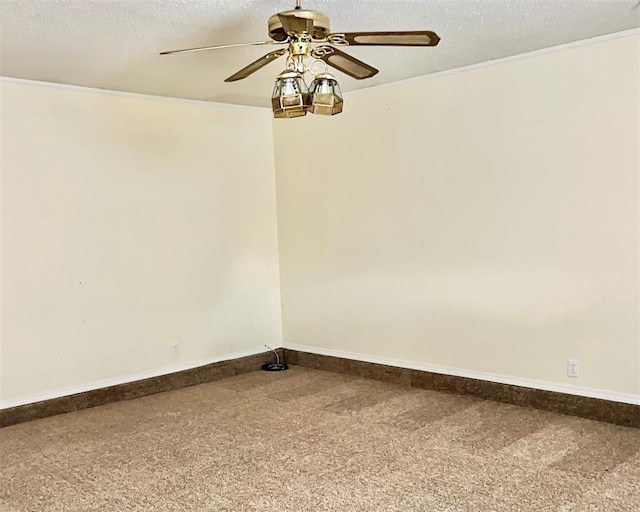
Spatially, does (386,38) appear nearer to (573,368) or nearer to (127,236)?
(573,368)

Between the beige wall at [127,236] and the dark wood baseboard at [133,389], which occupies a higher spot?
the beige wall at [127,236]

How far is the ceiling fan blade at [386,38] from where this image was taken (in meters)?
2.50

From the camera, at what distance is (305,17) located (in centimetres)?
245

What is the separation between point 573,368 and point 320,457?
1761 mm

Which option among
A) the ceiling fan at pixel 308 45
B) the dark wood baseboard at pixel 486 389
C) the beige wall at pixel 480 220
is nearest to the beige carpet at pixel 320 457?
the dark wood baseboard at pixel 486 389

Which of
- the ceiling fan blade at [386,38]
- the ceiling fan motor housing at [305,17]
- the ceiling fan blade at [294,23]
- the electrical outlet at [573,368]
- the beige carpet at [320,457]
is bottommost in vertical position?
the beige carpet at [320,457]

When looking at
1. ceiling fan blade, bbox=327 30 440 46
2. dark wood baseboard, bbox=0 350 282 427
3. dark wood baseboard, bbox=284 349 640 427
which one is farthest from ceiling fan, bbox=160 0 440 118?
dark wood baseboard, bbox=0 350 282 427

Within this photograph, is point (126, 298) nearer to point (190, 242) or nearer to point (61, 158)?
point (190, 242)

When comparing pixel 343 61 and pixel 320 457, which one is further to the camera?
pixel 320 457

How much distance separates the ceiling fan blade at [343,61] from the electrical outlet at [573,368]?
7.48 feet

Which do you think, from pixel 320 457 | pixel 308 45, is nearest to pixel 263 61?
pixel 308 45

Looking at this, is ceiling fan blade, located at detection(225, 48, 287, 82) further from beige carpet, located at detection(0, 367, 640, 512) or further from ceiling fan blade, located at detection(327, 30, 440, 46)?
beige carpet, located at detection(0, 367, 640, 512)

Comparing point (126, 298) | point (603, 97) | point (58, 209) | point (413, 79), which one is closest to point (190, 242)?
point (126, 298)

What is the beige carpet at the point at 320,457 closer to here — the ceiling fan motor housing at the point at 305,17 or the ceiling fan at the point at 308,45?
the ceiling fan at the point at 308,45
